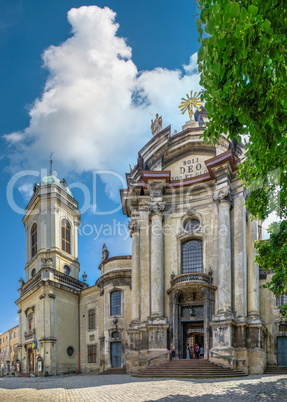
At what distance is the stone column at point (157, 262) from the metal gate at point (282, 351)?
7.66 metres

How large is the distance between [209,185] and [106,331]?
44.6ft

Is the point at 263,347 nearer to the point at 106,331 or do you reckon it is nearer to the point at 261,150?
the point at 106,331

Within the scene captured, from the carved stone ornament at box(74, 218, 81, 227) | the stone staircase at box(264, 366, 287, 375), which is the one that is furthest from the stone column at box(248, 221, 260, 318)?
the carved stone ornament at box(74, 218, 81, 227)

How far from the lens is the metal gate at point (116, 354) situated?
3016cm

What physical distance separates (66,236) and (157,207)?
47.1 feet

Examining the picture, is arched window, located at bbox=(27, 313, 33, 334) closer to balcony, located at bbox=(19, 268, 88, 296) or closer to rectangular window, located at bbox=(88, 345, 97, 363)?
balcony, located at bbox=(19, 268, 88, 296)

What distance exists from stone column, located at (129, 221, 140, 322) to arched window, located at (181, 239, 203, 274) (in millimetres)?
3157

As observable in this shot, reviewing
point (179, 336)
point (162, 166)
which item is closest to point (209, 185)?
point (162, 166)

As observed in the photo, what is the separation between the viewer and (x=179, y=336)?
2580 centimetres

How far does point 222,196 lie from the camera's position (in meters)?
26.0

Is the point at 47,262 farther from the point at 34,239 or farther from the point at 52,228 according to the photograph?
the point at 34,239

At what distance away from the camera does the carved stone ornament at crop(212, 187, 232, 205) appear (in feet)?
85.4

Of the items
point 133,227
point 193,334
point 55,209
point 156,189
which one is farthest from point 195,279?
point 55,209

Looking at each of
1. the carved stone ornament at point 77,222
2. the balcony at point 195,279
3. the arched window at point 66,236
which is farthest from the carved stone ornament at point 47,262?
the balcony at point 195,279
